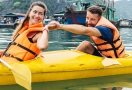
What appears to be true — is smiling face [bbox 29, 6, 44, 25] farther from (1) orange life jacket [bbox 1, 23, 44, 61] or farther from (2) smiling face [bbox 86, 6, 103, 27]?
(2) smiling face [bbox 86, 6, 103, 27]

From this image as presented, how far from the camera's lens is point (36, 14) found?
12.0ft

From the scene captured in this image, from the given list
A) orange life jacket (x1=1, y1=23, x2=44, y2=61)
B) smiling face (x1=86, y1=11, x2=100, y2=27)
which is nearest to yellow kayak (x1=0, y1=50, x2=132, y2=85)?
orange life jacket (x1=1, y1=23, x2=44, y2=61)

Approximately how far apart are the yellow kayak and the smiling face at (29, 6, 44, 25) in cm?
52

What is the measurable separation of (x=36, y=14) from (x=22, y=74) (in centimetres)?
91

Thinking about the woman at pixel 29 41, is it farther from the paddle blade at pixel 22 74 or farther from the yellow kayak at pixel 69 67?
the paddle blade at pixel 22 74

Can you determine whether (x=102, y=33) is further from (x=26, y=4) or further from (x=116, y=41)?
(x=26, y=4)

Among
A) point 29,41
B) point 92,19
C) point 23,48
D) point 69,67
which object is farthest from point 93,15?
point 23,48

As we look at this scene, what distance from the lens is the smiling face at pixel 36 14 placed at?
3.65 metres

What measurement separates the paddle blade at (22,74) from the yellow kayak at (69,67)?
0.24m

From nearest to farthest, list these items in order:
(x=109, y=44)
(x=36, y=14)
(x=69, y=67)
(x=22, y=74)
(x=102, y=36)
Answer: (x=22, y=74) → (x=36, y=14) → (x=69, y=67) → (x=102, y=36) → (x=109, y=44)

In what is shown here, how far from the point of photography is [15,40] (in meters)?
3.77

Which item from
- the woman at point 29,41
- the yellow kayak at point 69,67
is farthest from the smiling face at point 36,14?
the yellow kayak at point 69,67

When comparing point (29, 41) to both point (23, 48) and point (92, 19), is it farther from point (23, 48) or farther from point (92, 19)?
point (92, 19)

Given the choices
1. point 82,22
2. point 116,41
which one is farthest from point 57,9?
point 116,41
